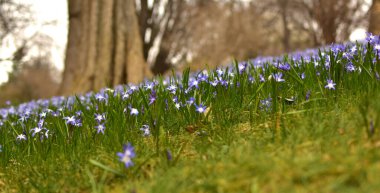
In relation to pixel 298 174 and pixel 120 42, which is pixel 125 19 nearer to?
pixel 120 42

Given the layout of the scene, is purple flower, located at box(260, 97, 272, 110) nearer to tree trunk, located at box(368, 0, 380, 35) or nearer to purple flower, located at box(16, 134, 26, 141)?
purple flower, located at box(16, 134, 26, 141)

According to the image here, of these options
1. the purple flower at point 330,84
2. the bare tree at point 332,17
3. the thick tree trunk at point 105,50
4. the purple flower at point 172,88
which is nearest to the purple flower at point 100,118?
the purple flower at point 172,88

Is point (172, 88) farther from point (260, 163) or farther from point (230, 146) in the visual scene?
point (260, 163)

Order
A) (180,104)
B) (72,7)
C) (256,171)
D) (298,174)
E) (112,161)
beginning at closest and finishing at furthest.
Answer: (298,174)
(256,171)
(112,161)
(180,104)
(72,7)

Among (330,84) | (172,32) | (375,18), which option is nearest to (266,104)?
(330,84)

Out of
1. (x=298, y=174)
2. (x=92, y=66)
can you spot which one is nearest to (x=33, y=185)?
(x=298, y=174)

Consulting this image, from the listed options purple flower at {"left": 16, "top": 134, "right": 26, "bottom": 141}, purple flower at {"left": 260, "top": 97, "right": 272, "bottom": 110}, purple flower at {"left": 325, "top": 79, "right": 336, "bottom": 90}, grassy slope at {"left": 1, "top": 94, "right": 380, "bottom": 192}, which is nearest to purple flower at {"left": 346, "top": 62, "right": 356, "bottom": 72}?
purple flower at {"left": 325, "top": 79, "right": 336, "bottom": 90}

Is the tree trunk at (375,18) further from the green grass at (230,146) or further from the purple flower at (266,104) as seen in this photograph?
the purple flower at (266,104)
